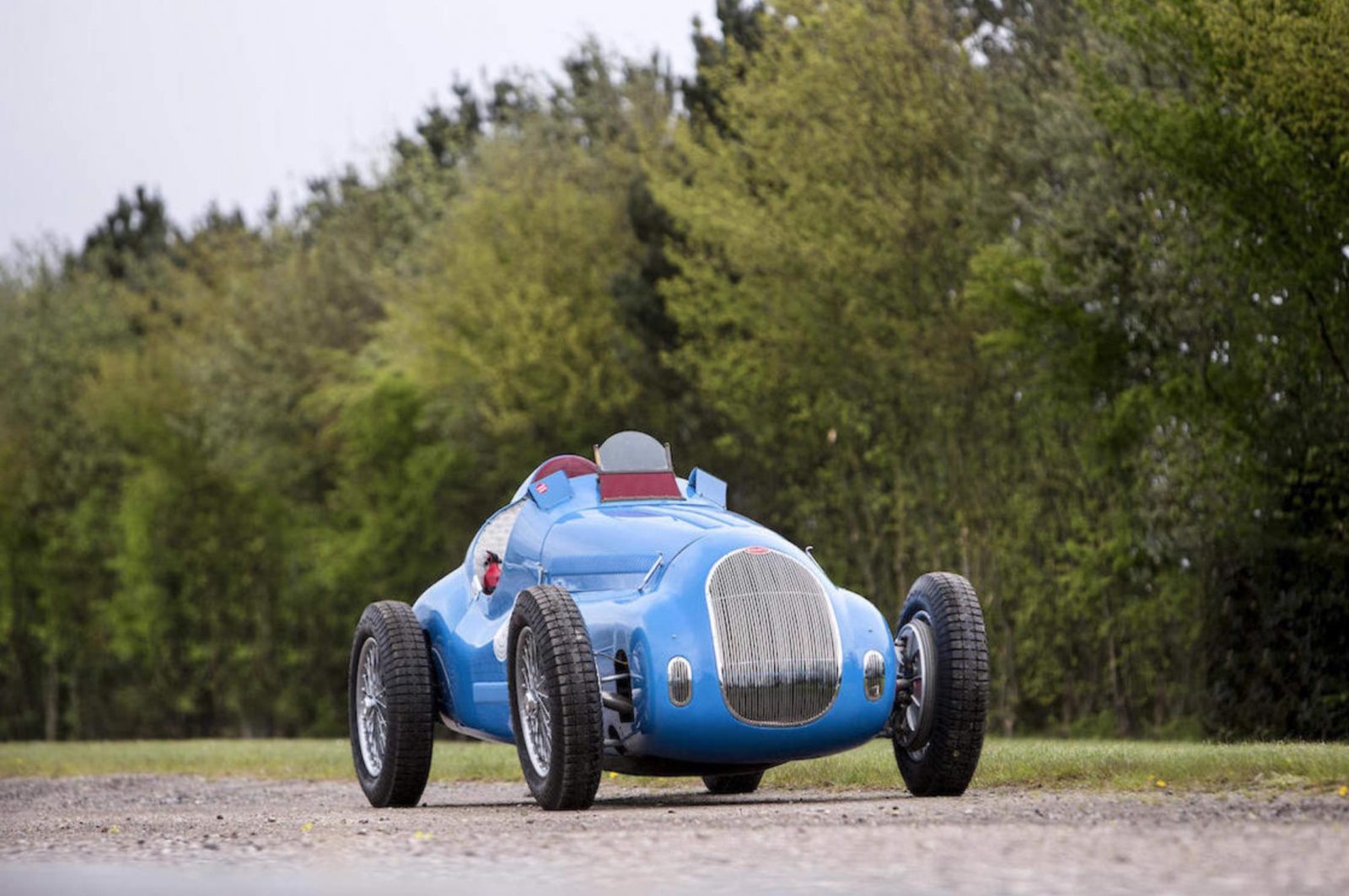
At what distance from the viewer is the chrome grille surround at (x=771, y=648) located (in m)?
10.8

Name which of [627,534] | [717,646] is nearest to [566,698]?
[717,646]

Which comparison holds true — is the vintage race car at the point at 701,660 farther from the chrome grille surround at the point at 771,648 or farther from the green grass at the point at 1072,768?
the green grass at the point at 1072,768

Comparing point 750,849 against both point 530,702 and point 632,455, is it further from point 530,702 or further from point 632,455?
point 632,455

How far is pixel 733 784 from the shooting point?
46.4ft

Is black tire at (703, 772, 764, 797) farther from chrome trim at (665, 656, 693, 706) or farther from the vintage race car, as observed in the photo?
chrome trim at (665, 656, 693, 706)

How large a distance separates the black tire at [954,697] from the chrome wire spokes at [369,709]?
390 centimetres

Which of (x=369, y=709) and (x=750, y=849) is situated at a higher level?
(x=369, y=709)

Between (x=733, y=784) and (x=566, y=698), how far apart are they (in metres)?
3.73

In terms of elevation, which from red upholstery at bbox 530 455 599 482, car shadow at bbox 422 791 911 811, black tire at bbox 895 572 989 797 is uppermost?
red upholstery at bbox 530 455 599 482

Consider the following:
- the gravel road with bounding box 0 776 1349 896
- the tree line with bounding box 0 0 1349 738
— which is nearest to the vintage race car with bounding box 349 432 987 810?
the gravel road with bounding box 0 776 1349 896

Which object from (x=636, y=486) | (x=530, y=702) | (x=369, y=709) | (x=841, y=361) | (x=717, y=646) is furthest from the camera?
(x=841, y=361)

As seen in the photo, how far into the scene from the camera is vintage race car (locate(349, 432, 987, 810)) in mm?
10758

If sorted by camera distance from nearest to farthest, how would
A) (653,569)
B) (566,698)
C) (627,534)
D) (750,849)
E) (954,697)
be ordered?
(750,849) < (566,698) < (954,697) < (653,569) < (627,534)

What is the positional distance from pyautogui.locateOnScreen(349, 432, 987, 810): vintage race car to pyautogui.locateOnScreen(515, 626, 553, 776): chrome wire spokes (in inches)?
0.4
